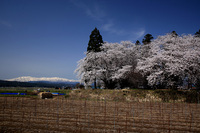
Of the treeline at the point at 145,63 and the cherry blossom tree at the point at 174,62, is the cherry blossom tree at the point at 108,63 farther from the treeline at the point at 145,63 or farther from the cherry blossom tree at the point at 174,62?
the cherry blossom tree at the point at 174,62

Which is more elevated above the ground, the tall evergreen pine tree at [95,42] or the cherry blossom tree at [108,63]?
the tall evergreen pine tree at [95,42]

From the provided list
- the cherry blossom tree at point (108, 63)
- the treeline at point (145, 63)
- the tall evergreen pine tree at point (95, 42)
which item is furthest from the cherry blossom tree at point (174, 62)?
the tall evergreen pine tree at point (95, 42)

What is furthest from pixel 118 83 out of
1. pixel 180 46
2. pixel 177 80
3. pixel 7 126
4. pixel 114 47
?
pixel 7 126

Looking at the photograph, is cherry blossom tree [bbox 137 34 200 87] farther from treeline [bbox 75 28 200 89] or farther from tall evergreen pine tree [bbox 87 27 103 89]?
tall evergreen pine tree [bbox 87 27 103 89]

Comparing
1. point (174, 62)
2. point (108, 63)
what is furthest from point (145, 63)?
point (108, 63)

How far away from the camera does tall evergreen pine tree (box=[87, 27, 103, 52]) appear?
29414 millimetres

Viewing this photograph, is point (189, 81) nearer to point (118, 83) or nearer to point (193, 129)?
point (118, 83)

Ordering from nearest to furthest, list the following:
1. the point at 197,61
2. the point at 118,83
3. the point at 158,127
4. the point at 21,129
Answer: the point at 21,129 → the point at 158,127 → the point at 197,61 → the point at 118,83

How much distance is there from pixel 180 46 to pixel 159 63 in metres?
4.26

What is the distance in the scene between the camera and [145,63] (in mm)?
24750

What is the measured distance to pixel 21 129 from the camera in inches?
295

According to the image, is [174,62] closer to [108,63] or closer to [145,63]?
[145,63]

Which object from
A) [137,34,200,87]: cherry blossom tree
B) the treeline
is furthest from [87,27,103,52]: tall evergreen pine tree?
[137,34,200,87]: cherry blossom tree

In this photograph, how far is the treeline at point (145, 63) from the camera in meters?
20.8
